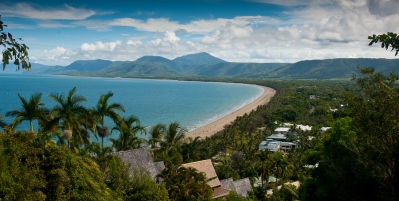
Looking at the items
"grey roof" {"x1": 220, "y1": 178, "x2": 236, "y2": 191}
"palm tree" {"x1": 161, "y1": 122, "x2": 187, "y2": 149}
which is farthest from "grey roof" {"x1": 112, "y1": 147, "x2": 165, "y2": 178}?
"palm tree" {"x1": 161, "y1": 122, "x2": 187, "y2": 149}

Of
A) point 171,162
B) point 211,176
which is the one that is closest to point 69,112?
point 171,162

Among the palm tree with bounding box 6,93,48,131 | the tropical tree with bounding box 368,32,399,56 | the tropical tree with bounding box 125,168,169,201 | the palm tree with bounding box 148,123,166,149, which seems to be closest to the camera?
the tropical tree with bounding box 368,32,399,56

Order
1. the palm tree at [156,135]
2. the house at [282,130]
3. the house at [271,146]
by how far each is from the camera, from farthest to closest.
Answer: the house at [282,130], the house at [271,146], the palm tree at [156,135]

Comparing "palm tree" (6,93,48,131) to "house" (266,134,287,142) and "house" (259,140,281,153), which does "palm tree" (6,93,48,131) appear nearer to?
"house" (259,140,281,153)

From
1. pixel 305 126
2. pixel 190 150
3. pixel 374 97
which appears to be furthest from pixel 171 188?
pixel 305 126

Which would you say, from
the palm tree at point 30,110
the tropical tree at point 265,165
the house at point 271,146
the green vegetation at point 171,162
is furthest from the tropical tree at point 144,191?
the house at point 271,146

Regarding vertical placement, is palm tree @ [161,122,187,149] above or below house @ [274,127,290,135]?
above

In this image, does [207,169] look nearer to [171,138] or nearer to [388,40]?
[171,138]

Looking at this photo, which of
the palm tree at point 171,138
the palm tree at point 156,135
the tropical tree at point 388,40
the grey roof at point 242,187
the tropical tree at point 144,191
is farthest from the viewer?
the palm tree at point 171,138

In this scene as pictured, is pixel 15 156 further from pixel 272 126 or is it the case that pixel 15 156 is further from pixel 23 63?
pixel 272 126

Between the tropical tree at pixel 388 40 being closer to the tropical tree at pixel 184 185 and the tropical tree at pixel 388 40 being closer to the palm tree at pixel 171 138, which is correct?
the tropical tree at pixel 184 185
